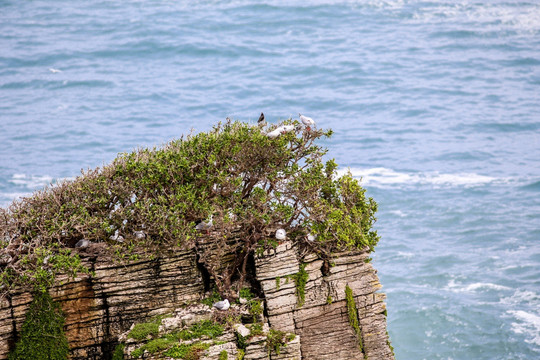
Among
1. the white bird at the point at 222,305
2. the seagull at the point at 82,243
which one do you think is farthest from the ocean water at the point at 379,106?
the seagull at the point at 82,243

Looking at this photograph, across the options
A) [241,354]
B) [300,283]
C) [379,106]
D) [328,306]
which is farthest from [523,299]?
[379,106]

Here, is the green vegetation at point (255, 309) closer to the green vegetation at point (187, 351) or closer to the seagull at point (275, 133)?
the green vegetation at point (187, 351)

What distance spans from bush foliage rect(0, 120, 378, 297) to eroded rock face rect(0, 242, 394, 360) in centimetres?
44

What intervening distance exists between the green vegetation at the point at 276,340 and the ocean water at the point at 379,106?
19482mm

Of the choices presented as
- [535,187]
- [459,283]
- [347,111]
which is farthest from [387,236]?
[347,111]

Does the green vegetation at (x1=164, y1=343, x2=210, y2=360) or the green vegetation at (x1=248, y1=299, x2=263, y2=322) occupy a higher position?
the green vegetation at (x1=248, y1=299, x2=263, y2=322)

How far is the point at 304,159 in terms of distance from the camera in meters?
18.6

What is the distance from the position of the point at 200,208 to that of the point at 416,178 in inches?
1484

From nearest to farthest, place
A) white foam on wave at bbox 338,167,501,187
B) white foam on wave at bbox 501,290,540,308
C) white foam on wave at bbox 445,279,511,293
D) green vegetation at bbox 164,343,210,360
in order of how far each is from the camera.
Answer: green vegetation at bbox 164,343,210,360
white foam on wave at bbox 501,290,540,308
white foam on wave at bbox 445,279,511,293
white foam on wave at bbox 338,167,501,187

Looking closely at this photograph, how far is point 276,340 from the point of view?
53.0 feet

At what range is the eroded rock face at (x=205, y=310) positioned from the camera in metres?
16.1

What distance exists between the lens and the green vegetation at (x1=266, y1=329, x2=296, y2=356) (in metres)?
16.1

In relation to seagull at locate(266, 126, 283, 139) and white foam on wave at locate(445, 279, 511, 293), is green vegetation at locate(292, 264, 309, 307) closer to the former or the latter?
seagull at locate(266, 126, 283, 139)

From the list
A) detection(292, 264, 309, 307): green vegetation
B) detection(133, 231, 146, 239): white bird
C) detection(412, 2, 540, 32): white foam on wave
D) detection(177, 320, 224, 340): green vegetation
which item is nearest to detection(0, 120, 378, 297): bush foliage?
detection(133, 231, 146, 239): white bird
